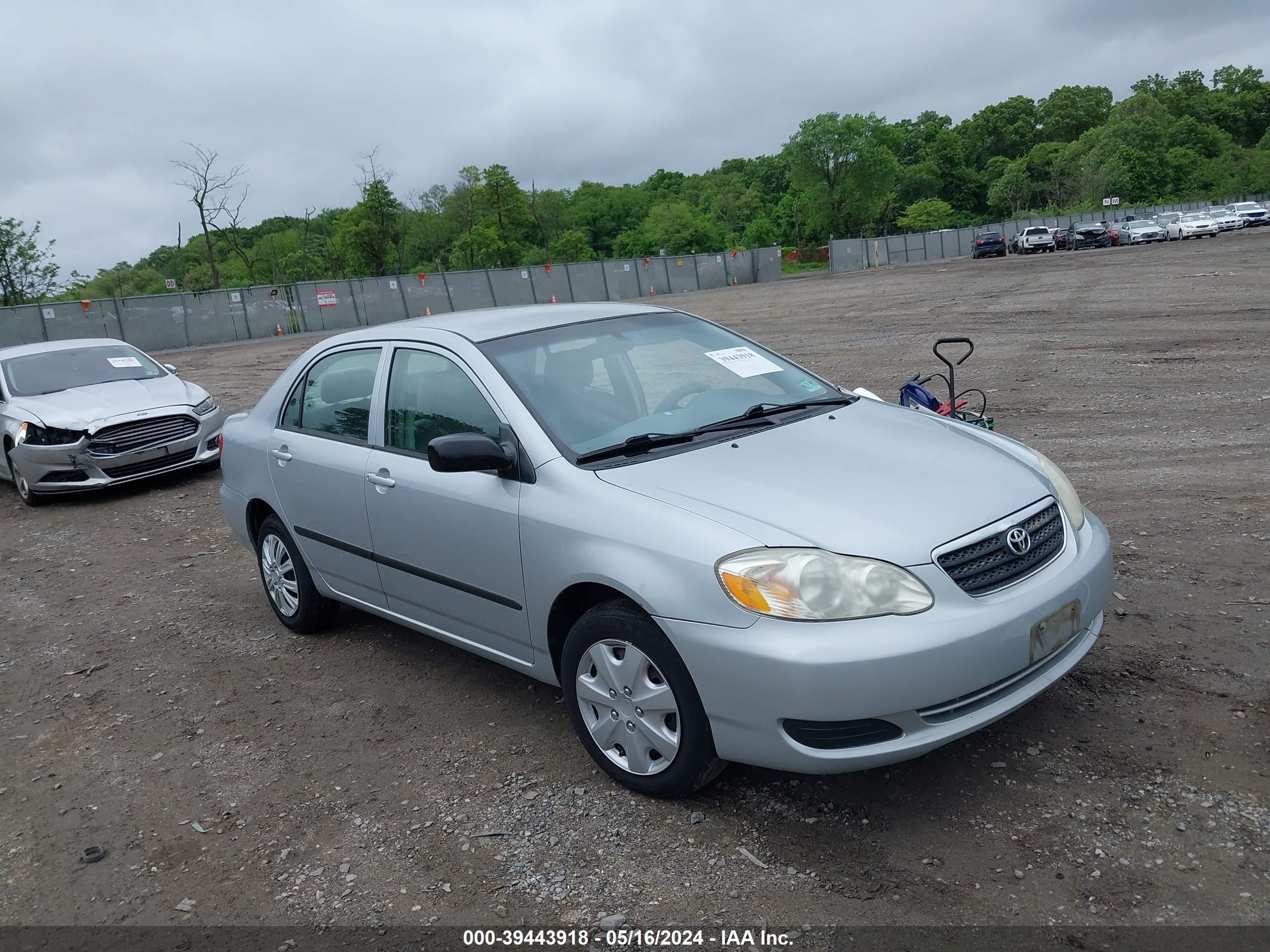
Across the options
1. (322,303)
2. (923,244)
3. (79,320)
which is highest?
(79,320)

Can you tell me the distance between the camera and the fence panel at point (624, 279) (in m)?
50.7

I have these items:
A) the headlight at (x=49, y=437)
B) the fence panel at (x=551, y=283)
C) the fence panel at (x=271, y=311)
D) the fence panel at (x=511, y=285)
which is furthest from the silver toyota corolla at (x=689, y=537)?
the fence panel at (x=551, y=283)

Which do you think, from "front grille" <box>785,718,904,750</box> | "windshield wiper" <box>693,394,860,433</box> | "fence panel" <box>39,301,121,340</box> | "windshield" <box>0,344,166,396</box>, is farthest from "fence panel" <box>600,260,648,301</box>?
"front grille" <box>785,718,904,750</box>

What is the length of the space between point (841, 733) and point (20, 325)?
116 feet

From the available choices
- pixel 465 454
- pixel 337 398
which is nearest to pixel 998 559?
pixel 465 454

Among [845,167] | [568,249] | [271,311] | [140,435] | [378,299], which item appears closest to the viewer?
[140,435]

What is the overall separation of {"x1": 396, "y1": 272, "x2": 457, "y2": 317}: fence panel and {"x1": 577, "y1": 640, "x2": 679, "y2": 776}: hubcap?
39.1 m

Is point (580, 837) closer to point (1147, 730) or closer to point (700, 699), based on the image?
point (700, 699)

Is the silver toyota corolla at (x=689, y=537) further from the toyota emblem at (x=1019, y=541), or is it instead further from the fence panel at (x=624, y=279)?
the fence panel at (x=624, y=279)

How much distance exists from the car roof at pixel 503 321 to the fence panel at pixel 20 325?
31.7 metres

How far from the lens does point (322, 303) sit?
1571 inches

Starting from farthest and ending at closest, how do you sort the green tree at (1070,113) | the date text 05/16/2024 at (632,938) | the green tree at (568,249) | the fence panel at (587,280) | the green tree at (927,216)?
the green tree at (1070,113) → the green tree at (927,216) → the green tree at (568,249) → the fence panel at (587,280) → the date text 05/16/2024 at (632,938)

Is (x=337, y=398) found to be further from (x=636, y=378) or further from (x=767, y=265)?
(x=767, y=265)

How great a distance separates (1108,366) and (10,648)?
36.9 ft
